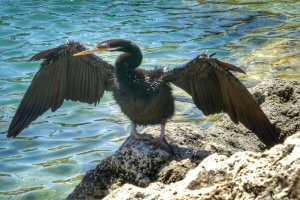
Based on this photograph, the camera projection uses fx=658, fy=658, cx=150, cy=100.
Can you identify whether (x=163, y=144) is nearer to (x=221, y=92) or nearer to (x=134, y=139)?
(x=134, y=139)

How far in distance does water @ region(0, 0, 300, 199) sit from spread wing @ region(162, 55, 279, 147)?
160 cm

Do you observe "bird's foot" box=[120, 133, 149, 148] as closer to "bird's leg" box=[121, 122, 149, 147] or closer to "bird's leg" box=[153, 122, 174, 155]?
"bird's leg" box=[121, 122, 149, 147]

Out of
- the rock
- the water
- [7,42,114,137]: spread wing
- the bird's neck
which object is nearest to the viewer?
the rock

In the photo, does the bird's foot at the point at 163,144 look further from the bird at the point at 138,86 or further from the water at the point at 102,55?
the water at the point at 102,55

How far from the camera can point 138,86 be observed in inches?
228

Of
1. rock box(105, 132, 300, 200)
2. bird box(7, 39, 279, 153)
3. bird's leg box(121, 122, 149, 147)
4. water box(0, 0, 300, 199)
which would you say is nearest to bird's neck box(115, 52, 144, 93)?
bird box(7, 39, 279, 153)

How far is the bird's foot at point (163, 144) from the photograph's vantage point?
5.05 meters

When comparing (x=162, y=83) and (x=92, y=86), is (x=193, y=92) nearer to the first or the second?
(x=162, y=83)

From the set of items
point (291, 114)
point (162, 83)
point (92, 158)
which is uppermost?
point (162, 83)

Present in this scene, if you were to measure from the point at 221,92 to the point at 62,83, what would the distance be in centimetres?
158

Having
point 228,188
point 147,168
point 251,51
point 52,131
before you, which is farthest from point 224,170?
point 251,51

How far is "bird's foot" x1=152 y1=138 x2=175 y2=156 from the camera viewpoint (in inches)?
199

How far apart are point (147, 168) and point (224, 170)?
1462mm

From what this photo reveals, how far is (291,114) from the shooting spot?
5918mm
